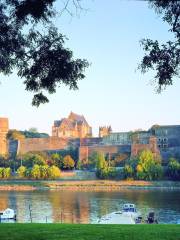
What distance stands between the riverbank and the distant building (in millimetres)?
35092

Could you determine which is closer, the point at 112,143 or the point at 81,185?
the point at 81,185

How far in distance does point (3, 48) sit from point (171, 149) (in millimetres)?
56268

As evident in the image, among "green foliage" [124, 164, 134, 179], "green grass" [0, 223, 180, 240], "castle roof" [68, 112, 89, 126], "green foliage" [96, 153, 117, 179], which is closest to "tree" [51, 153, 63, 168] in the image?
"green foliage" [96, 153, 117, 179]

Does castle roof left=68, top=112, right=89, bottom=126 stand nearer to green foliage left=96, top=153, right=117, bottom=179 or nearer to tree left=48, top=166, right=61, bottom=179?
green foliage left=96, top=153, right=117, bottom=179

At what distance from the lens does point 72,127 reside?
306 feet

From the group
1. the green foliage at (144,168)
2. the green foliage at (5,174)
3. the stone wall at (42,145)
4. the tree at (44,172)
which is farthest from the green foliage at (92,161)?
the green foliage at (5,174)

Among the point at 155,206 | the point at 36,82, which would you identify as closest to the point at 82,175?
the point at 155,206

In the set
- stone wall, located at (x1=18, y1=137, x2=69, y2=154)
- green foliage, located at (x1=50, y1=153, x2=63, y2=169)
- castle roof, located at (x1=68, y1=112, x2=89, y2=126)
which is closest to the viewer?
green foliage, located at (x1=50, y1=153, x2=63, y2=169)

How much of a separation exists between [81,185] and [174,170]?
10.1m

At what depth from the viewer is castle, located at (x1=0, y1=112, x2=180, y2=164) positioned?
6425cm

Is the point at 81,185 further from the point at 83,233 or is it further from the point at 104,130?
the point at 83,233

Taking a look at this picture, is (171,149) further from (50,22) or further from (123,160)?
(50,22)


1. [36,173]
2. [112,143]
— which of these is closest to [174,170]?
[36,173]

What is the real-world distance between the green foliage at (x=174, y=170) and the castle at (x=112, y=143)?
17.8 feet
